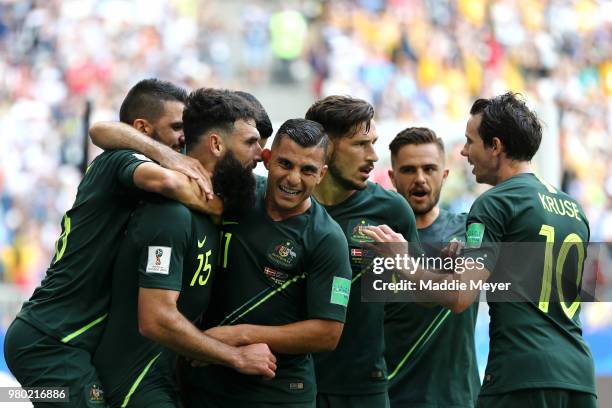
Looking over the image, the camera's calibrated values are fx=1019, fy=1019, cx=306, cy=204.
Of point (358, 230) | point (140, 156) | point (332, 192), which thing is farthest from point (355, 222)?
point (140, 156)

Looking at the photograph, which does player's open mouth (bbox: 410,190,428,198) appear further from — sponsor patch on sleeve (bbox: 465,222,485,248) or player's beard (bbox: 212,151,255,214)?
player's beard (bbox: 212,151,255,214)

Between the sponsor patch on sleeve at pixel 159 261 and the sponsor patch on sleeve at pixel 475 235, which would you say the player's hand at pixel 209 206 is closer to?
the sponsor patch on sleeve at pixel 159 261

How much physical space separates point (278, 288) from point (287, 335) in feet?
0.81

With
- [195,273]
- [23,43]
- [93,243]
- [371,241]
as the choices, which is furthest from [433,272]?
[23,43]

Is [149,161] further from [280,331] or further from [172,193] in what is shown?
[280,331]

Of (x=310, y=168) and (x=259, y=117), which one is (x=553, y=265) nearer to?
(x=310, y=168)

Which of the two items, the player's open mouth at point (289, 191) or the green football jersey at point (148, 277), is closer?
the green football jersey at point (148, 277)

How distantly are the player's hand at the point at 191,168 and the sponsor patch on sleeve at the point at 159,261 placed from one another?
0.34m

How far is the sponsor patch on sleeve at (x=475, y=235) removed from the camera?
4.98m

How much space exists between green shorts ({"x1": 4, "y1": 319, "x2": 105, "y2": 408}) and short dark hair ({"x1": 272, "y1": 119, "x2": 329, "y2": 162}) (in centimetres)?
138

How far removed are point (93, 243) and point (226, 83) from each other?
14408 millimetres

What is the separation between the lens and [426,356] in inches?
245

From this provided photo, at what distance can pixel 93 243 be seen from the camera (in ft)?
15.4

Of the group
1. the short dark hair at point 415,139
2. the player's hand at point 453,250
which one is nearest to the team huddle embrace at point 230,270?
the player's hand at point 453,250
